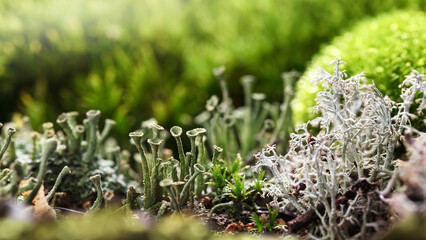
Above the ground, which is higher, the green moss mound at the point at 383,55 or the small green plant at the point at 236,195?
the green moss mound at the point at 383,55

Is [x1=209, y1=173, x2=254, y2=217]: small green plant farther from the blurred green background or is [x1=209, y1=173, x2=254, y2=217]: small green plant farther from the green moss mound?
the blurred green background

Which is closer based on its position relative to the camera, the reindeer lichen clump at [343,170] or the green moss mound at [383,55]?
the reindeer lichen clump at [343,170]

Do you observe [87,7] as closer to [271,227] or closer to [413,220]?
[271,227]

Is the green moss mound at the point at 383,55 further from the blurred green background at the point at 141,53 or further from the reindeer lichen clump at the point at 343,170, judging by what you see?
the blurred green background at the point at 141,53

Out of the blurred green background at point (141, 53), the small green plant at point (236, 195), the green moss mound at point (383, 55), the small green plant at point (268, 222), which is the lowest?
the small green plant at point (268, 222)

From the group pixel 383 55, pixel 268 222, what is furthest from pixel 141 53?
pixel 268 222

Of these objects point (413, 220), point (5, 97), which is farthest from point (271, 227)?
point (5, 97)

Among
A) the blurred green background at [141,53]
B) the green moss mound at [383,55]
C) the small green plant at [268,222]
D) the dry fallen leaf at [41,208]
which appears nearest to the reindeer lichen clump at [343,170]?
the small green plant at [268,222]
